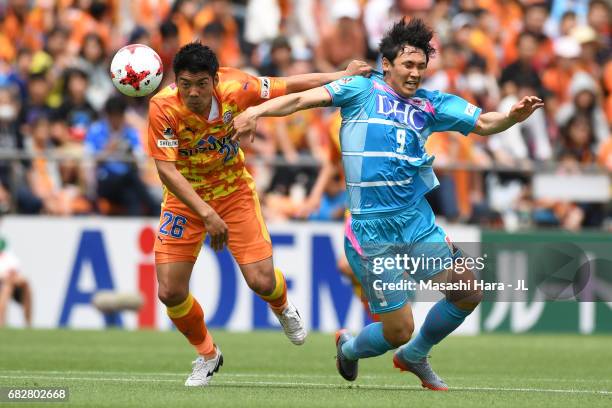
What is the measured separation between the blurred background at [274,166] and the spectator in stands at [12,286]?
0.45 feet

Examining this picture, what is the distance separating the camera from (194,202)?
32.3ft

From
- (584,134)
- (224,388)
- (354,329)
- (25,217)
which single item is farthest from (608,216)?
(224,388)

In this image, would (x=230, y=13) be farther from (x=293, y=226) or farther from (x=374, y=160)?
(x=374, y=160)

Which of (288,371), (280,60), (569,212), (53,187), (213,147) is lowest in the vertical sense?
(288,371)

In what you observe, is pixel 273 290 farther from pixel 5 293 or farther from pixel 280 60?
pixel 280 60

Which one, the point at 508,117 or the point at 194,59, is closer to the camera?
the point at 194,59

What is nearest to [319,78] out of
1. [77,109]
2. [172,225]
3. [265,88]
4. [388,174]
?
[265,88]

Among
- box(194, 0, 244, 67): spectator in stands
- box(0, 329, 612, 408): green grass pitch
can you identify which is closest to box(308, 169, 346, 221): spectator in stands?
box(0, 329, 612, 408): green grass pitch

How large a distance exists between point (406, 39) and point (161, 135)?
192cm

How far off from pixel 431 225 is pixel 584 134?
912cm

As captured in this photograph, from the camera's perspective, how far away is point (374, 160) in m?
9.94

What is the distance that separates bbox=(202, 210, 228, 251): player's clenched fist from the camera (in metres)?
9.75

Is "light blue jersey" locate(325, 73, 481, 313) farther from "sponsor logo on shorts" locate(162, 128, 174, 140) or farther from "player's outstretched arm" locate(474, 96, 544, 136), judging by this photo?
"sponsor logo on shorts" locate(162, 128, 174, 140)

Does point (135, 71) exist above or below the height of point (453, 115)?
above
